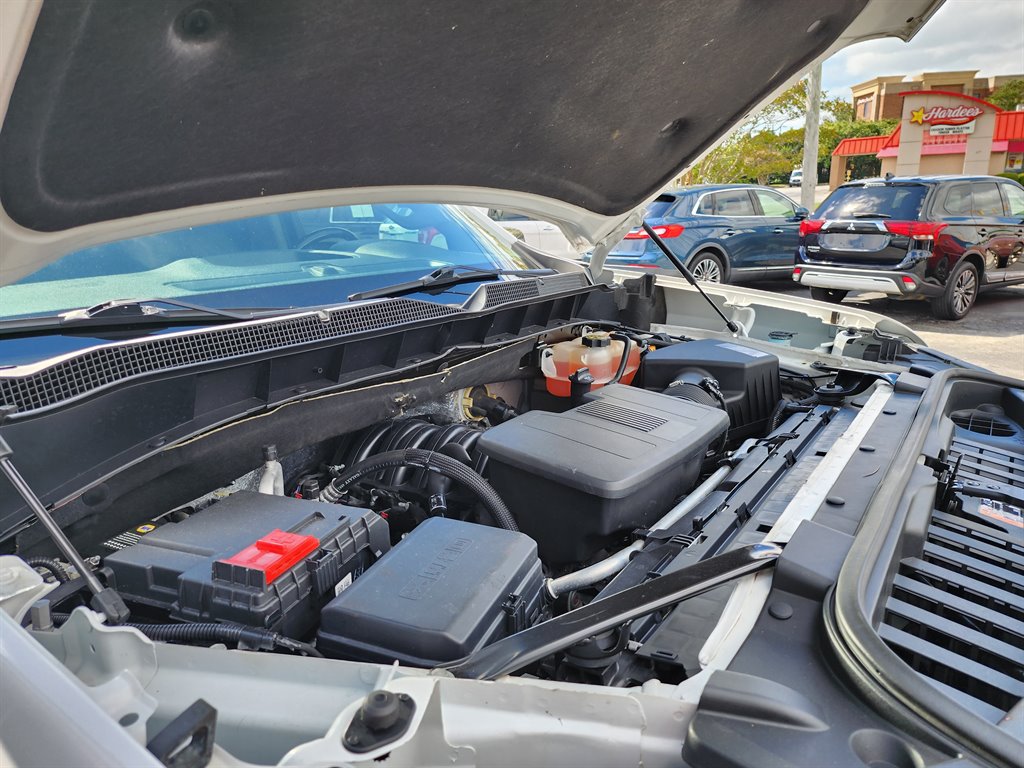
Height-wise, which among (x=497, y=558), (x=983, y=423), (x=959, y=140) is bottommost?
(x=983, y=423)

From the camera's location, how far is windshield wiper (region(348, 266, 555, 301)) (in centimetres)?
216

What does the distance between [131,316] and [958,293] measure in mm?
9064

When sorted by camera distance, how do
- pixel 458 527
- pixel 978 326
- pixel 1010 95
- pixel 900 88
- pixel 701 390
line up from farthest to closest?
1. pixel 900 88
2. pixel 1010 95
3. pixel 978 326
4. pixel 701 390
5. pixel 458 527

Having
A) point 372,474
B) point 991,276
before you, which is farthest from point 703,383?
point 991,276

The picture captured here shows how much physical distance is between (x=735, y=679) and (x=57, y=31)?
1.29m

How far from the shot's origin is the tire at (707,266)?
28.7 feet

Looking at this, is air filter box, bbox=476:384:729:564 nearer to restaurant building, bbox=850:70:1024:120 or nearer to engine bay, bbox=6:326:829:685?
engine bay, bbox=6:326:829:685

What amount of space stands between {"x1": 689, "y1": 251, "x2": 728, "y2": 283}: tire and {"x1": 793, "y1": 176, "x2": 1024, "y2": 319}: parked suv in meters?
0.95

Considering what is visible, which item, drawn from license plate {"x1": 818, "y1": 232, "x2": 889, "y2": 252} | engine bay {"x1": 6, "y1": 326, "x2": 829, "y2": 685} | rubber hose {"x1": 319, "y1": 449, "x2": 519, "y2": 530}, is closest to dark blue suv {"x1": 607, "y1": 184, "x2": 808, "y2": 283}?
license plate {"x1": 818, "y1": 232, "x2": 889, "y2": 252}

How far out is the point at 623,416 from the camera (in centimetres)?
206

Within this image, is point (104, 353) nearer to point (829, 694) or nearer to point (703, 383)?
point (829, 694)

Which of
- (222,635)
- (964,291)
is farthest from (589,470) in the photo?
(964,291)

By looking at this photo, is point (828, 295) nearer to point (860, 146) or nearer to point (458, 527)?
point (458, 527)

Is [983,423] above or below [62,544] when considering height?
below
